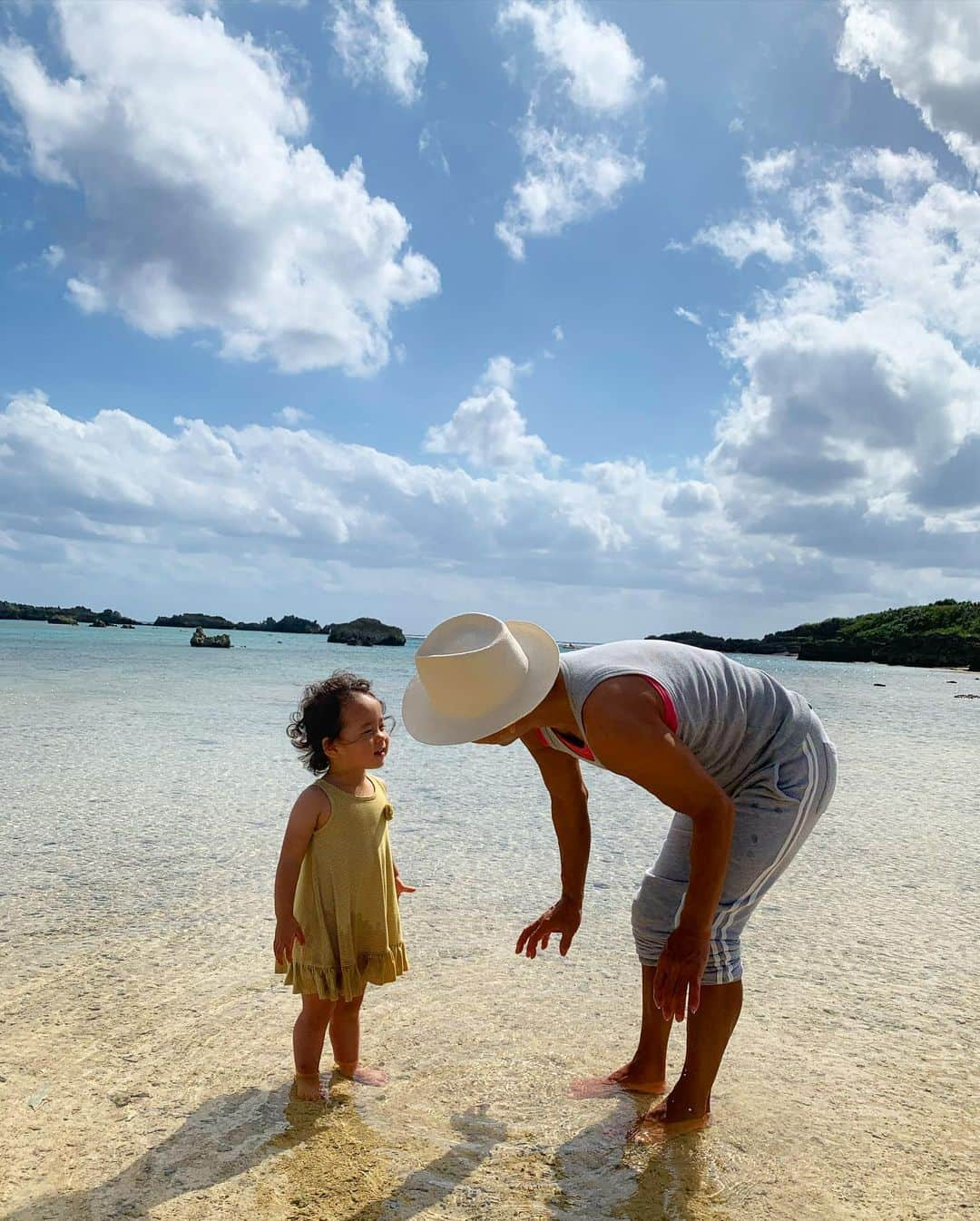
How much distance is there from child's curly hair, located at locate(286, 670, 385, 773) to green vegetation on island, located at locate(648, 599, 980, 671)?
51.9 metres

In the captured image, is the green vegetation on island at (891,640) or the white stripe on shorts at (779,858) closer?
the white stripe on shorts at (779,858)

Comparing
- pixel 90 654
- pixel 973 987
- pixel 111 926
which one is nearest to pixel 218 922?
pixel 111 926

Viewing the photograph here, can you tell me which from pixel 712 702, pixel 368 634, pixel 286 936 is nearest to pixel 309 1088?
pixel 286 936

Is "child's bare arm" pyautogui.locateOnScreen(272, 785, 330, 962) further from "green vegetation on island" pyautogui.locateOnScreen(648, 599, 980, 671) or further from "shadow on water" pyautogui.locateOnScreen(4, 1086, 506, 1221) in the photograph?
"green vegetation on island" pyautogui.locateOnScreen(648, 599, 980, 671)

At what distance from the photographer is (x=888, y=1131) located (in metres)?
2.72

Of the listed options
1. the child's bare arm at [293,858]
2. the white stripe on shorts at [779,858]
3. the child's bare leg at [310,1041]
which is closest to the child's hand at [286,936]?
the child's bare arm at [293,858]

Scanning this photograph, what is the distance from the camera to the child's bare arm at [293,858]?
2574 mm

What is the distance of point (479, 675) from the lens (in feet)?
7.86

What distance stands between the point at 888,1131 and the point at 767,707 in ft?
4.46

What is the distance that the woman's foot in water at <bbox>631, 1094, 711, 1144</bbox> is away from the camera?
8.52 feet

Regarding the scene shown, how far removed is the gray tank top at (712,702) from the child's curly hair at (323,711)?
628 mm

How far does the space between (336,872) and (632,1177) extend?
1.15 metres

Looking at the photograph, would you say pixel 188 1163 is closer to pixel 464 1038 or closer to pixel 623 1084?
pixel 464 1038

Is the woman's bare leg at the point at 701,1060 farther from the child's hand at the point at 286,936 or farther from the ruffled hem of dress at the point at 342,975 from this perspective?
the child's hand at the point at 286,936
